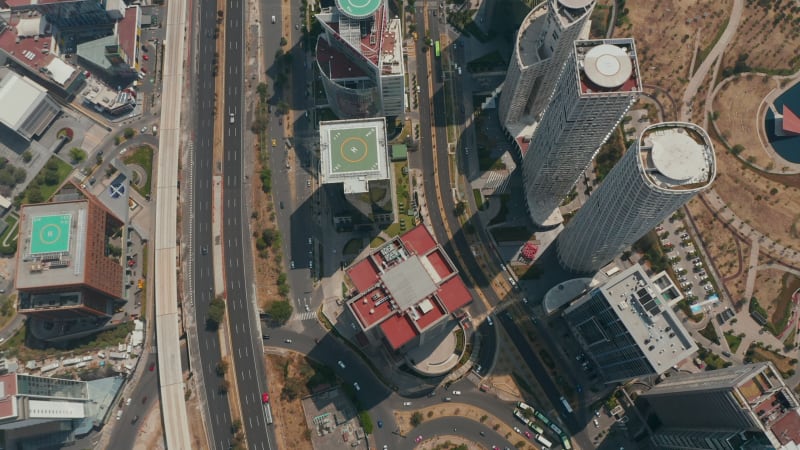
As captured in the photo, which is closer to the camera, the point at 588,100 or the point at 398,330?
the point at 588,100

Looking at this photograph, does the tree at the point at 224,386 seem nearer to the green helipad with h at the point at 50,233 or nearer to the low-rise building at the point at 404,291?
the low-rise building at the point at 404,291

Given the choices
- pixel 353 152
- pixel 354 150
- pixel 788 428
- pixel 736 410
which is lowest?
pixel 788 428

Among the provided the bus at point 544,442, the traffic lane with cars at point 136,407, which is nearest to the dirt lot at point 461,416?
the bus at point 544,442

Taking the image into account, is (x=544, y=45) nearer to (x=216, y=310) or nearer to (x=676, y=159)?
(x=676, y=159)

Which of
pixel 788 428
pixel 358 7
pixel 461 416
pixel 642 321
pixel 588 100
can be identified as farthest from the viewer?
pixel 461 416

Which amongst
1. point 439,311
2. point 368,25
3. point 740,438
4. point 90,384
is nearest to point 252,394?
point 90,384

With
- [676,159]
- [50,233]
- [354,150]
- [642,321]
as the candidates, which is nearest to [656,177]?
[676,159]

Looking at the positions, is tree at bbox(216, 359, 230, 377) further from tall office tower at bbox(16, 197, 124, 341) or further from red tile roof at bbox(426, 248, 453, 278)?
red tile roof at bbox(426, 248, 453, 278)
